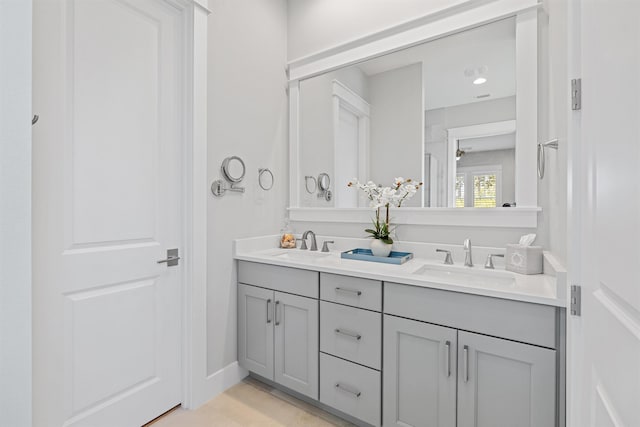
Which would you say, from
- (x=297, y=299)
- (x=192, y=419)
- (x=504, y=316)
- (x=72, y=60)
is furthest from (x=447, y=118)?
(x=192, y=419)

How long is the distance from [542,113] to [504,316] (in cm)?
107

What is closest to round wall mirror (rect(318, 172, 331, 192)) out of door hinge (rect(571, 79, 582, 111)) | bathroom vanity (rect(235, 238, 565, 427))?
bathroom vanity (rect(235, 238, 565, 427))

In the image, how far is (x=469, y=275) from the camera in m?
1.66

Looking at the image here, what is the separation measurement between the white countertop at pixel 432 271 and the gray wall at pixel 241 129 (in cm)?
16

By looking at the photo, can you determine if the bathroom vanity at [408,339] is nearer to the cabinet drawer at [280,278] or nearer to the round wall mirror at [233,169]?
the cabinet drawer at [280,278]

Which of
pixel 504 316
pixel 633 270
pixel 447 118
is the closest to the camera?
pixel 633 270

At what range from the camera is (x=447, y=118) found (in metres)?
1.94

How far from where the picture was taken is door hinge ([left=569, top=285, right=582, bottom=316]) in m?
0.87

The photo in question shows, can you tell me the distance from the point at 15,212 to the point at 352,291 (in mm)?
1370

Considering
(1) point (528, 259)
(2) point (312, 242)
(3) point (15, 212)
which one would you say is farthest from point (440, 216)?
(3) point (15, 212)

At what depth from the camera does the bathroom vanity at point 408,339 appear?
118 cm

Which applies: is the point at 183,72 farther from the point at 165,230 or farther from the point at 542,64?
the point at 542,64

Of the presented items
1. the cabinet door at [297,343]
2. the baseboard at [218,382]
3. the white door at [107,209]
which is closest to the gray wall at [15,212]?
the white door at [107,209]

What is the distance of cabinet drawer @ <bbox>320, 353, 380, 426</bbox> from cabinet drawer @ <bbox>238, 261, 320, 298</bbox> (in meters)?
0.36
